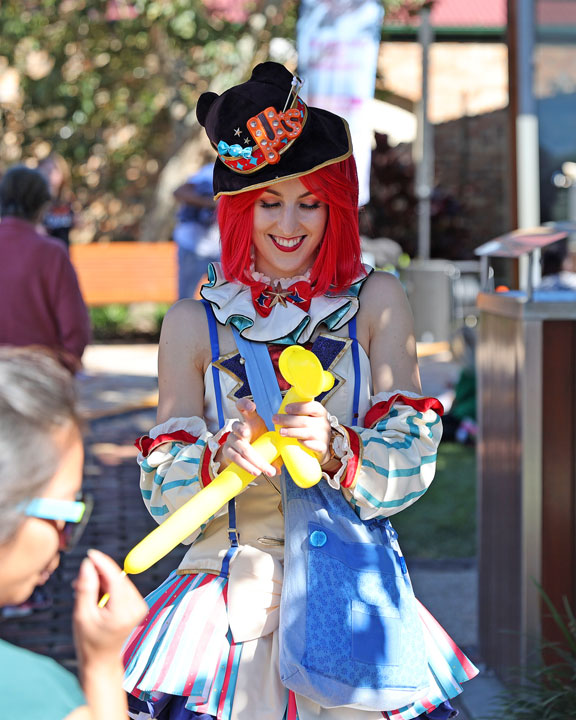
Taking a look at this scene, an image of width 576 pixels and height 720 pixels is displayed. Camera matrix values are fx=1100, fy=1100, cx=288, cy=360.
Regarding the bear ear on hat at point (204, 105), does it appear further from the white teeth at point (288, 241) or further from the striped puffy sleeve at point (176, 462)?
the striped puffy sleeve at point (176, 462)

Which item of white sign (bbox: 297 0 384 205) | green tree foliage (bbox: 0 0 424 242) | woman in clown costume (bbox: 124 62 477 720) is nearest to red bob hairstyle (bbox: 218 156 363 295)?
woman in clown costume (bbox: 124 62 477 720)

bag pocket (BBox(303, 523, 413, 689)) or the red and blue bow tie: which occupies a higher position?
the red and blue bow tie

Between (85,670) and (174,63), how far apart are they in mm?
13133

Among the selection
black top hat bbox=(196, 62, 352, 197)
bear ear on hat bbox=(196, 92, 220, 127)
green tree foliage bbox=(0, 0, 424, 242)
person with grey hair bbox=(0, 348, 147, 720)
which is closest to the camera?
person with grey hair bbox=(0, 348, 147, 720)

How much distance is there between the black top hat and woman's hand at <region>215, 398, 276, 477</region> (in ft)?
1.61

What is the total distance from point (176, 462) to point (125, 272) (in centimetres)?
1295

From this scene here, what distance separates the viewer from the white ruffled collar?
2172 mm

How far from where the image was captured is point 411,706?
2.02 meters

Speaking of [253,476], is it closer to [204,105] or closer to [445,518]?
[204,105]

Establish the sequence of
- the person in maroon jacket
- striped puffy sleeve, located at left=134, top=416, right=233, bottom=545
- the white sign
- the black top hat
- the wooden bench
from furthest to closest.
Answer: the wooden bench
the white sign
the person in maroon jacket
the black top hat
striped puffy sleeve, located at left=134, top=416, right=233, bottom=545

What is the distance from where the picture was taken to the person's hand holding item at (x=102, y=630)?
1.44 meters

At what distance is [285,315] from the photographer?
2.20 m

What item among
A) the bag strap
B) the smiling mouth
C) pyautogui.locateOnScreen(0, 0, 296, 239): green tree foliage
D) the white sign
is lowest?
the bag strap

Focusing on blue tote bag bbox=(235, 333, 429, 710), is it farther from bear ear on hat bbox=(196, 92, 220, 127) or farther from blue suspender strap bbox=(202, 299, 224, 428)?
bear ear on hat bbox=(196, 92, 220, 127)
